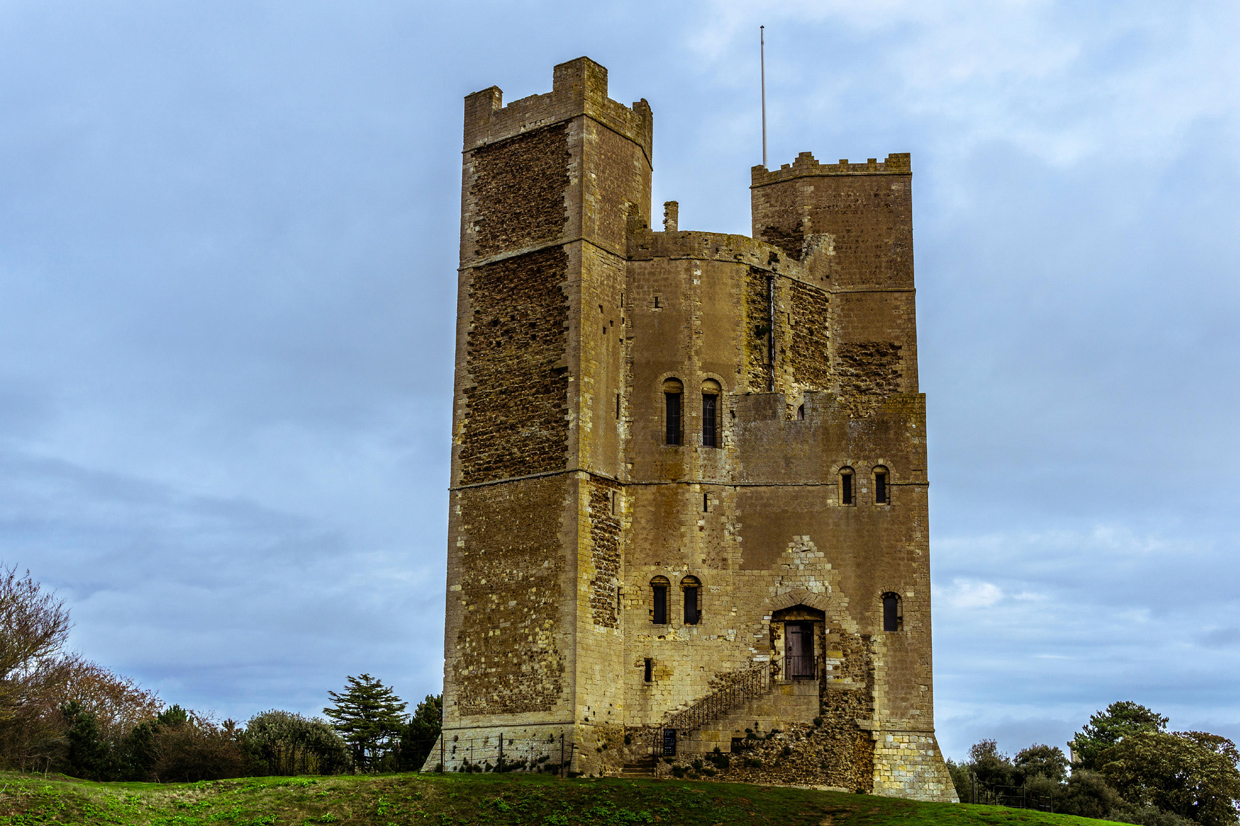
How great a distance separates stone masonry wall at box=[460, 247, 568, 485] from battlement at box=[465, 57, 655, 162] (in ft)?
12.4

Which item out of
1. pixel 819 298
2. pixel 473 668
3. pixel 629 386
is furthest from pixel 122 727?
pixel 819 298

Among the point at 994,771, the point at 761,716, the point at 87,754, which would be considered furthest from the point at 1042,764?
the point at 87,754

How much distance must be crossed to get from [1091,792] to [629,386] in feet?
58.8

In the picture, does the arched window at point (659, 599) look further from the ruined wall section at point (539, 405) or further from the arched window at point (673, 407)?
the arched window at point (673, 407)

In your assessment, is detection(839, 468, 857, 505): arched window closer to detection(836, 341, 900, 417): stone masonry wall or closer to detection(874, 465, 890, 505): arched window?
detection(874, 465, 890, 505): arched window

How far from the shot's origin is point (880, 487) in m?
36.2

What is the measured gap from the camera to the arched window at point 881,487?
1417 inches

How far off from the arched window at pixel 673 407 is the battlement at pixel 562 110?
696 cm

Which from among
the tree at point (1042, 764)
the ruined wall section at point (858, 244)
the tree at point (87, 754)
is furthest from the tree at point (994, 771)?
the tree at point (87, 754)

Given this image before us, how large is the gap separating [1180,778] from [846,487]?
58.2ft

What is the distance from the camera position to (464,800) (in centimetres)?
2842

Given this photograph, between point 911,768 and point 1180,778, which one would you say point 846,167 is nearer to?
point 911,768

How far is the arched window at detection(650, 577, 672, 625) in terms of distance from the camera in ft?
116

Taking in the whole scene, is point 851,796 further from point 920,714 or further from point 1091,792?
point 1091,792
